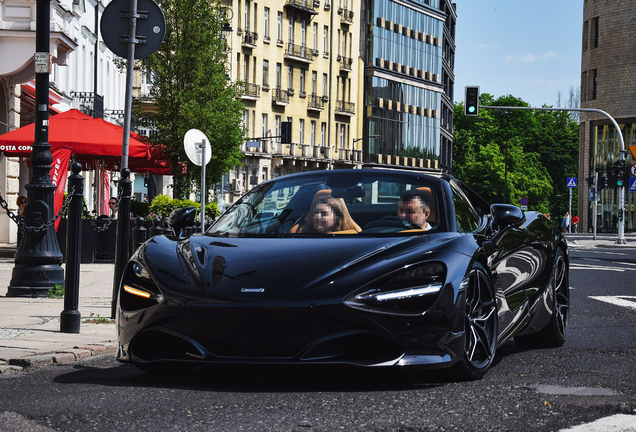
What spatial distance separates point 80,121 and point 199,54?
688 inches

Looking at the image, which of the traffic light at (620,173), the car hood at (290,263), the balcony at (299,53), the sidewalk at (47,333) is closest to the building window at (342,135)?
the balcony at (299,53)

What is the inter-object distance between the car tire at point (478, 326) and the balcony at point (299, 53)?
76300mm

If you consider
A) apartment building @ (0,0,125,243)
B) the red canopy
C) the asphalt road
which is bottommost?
the asphalt road

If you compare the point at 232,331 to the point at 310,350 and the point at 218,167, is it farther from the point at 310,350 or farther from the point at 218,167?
the point at 218,167

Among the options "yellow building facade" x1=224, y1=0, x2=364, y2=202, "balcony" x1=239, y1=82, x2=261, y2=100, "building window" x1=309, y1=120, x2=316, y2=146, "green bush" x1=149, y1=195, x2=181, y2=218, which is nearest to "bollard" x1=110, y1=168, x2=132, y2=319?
"green bush" x1=149, y1=195, x2=181, y2=218

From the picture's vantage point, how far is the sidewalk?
292 inches

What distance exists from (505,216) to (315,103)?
79106 mm

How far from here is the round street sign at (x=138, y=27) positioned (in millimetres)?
11148

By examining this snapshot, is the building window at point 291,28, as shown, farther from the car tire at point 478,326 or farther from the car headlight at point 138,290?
the car headlight at point 138,290

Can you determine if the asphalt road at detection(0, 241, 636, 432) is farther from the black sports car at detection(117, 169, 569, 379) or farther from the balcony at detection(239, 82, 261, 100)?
the balcony at detection(239, 82, 261, 100)

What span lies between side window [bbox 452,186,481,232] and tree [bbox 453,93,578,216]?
89526 mm

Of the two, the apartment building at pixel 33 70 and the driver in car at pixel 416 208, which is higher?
the apartment building at pixel 33 70

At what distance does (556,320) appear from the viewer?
27.3 feet

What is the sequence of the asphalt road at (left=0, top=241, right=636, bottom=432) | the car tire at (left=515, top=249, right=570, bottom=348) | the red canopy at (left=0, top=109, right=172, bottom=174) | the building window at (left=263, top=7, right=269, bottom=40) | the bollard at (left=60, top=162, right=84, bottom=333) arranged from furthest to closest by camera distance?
the building window at (left=263, top=7, right=269, bottom=40)
the red canopy at (left=0, top=109, right=172, bottom=174)
the bollard at (left=60, top=162, right=84, bottom=333)
the car tire at (left=515, top=249, right=570, bottom=348)
the asphalt road at (left=0, top=241, right=636, bottom=432)
